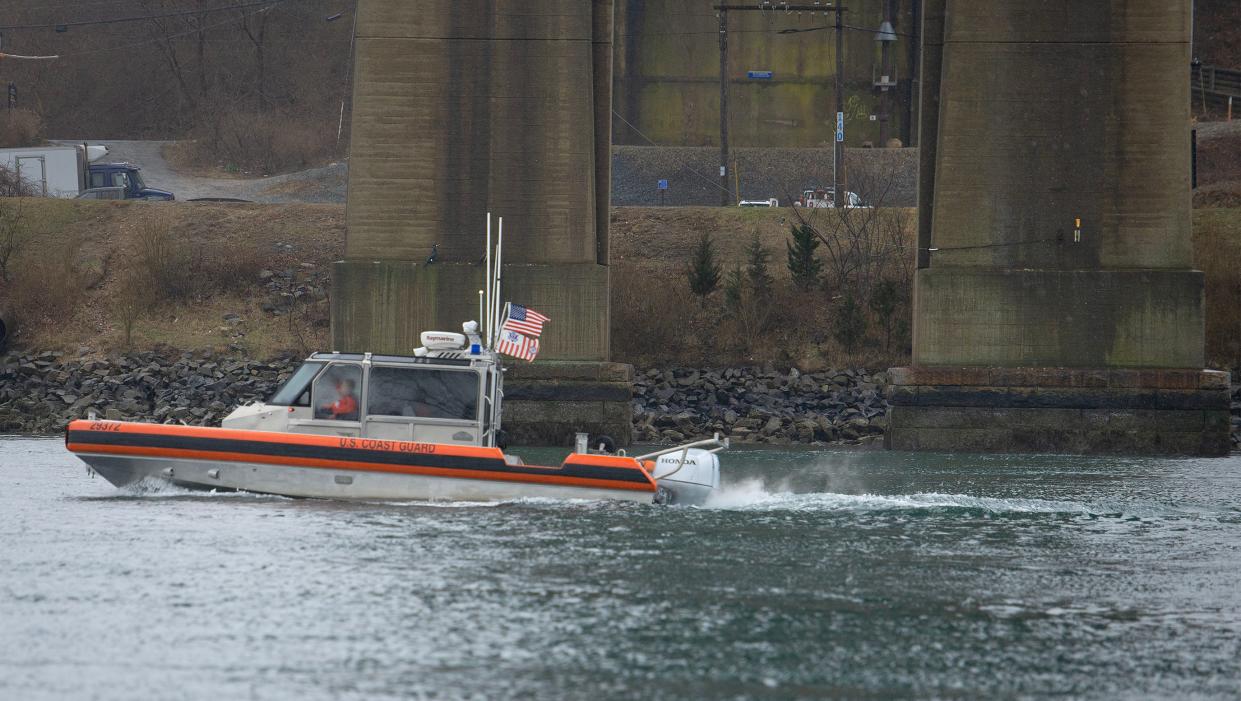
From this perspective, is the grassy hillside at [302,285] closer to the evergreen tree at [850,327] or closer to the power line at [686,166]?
the evergreen tree at [850,327]

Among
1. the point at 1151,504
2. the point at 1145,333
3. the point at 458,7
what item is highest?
the point at 458,7

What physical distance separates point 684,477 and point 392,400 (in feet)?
12.4

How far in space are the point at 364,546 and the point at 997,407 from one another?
55.6 feet

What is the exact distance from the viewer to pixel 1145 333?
32.6m

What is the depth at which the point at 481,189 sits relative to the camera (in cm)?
3228

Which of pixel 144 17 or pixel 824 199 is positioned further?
pixel 144 17

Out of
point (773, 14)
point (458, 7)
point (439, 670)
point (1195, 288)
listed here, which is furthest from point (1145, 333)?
point (773, 14)

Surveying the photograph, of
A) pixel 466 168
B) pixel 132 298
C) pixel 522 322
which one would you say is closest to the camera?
pixel 522 322

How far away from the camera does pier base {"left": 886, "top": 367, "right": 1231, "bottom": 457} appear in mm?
32188

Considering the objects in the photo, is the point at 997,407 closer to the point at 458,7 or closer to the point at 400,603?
the point at 458,7

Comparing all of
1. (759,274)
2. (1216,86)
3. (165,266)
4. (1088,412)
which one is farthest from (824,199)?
(1216,86)

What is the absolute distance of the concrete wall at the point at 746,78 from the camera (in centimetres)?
6175

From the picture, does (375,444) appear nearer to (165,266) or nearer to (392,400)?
(392,400)

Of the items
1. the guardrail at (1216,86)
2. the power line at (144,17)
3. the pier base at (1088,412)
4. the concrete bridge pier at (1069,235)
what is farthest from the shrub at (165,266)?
the guardrail at (1216,86)
